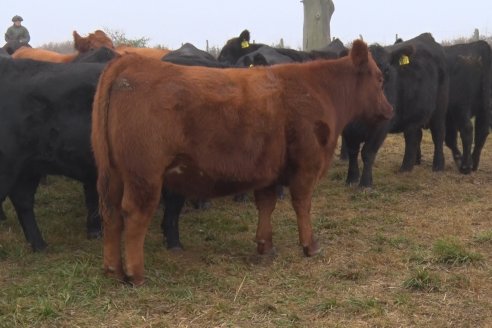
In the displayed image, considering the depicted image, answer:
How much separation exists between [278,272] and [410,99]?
13.7 feet

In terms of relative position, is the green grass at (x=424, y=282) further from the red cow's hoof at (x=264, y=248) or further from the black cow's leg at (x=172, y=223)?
the black cow's leg at (x=172, y=223)

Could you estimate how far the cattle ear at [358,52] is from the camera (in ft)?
17.9

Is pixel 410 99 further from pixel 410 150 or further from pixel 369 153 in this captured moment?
pixel 369 153

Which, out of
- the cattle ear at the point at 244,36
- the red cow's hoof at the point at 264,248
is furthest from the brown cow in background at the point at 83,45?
the red cow's hoof at the point at 264,248

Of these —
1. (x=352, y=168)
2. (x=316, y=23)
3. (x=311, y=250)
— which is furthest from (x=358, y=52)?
(x=316, y=23)

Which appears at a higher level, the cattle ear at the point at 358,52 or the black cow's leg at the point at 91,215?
the cattle ear at the point at 358,52

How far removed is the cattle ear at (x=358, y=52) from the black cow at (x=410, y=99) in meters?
1.86

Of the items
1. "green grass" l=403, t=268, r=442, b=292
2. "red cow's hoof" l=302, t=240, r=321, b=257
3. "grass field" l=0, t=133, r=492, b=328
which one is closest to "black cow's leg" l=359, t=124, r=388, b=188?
"grass field" l=0, t=133, r=492, b=328

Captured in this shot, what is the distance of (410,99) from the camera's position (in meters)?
8.23

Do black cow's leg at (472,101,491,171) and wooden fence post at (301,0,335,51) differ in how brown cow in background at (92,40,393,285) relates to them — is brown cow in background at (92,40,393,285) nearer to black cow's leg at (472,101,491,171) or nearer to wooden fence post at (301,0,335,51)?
black cow's leg at (472,101,491,171)

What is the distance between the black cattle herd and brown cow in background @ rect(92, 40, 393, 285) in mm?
536

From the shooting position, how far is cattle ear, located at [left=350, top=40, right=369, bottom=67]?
17.9 ft

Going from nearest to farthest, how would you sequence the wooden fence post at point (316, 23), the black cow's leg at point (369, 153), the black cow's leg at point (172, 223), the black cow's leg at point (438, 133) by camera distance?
1. the black cow's leg at point (172, 223)
2. the black cow's leg at point (369, 153)
3. the black cow's leg at point (438, 133)
4. the wooden fence post at point (316, 23)

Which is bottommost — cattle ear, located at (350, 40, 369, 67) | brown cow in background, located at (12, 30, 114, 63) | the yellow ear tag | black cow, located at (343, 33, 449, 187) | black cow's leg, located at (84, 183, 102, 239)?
black cow's leg, located at (84, 183, 102, 239)
